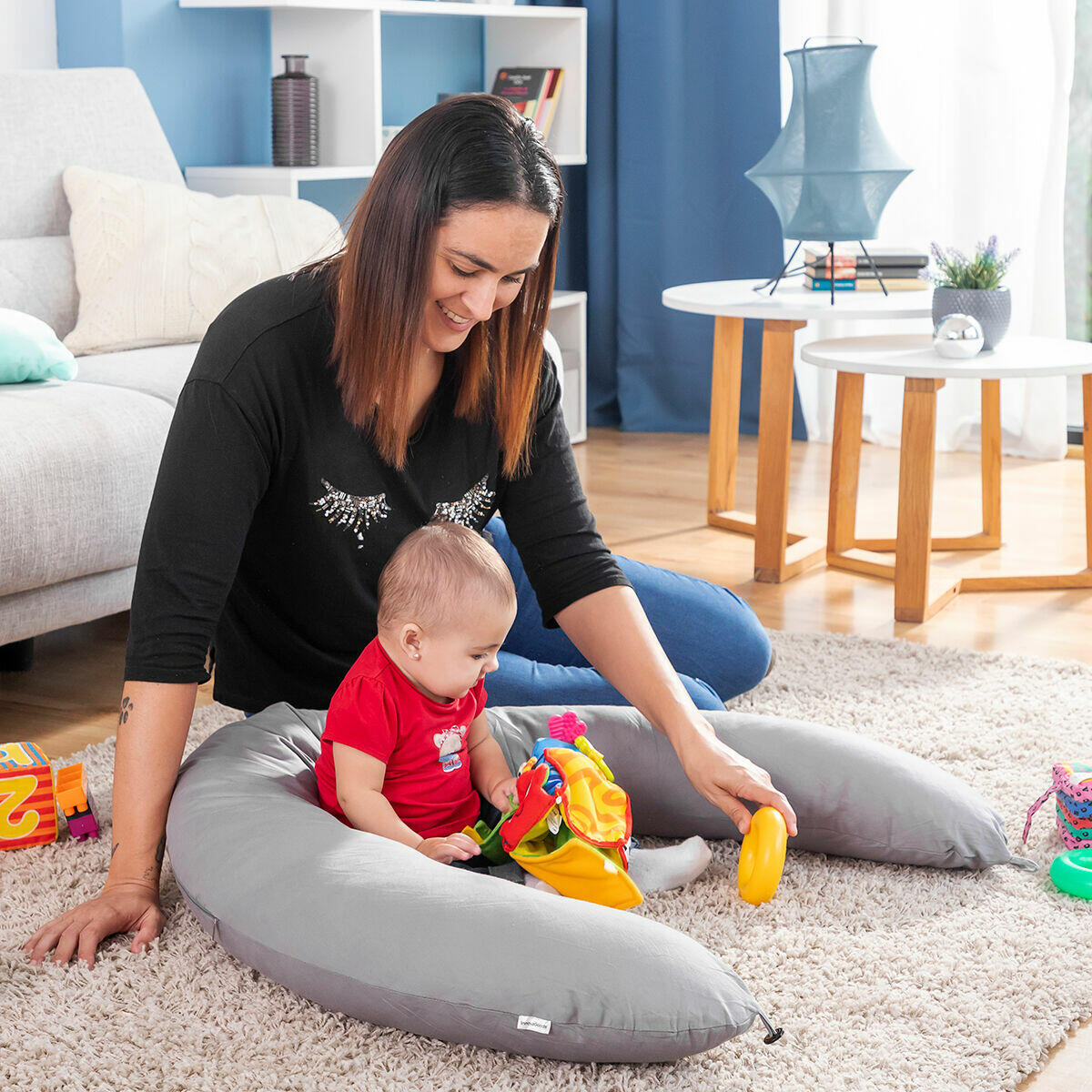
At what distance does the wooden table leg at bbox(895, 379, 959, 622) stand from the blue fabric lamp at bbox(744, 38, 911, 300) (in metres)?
0.49

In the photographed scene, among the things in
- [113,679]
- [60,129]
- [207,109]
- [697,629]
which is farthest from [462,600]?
[207,109]

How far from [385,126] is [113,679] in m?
2.05

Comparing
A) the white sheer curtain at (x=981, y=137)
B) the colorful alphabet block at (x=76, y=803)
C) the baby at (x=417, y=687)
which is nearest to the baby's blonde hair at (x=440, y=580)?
the baby at (x=417, y=687)

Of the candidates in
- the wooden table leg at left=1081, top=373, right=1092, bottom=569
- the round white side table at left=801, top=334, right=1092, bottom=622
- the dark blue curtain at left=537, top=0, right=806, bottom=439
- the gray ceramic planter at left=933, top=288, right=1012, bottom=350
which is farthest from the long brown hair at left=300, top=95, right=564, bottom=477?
the dark blue curtain at left=537, top=0, right=806, bottom=439

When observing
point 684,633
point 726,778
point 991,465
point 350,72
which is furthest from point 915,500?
point 350,72

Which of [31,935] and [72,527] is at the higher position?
[72,527]

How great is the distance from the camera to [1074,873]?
1.44 metres

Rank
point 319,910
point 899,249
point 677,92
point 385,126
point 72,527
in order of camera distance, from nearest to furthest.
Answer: point 319,910 < point 72,527 < point 899,249 < point 385,126 < point 677,92

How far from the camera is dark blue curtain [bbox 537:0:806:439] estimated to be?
12.7 feet

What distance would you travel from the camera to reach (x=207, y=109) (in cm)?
326

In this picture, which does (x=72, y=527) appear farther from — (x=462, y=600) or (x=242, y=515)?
(x=462, y=600)

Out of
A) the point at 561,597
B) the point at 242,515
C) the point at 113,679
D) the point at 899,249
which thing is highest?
Result: the point at 899,249

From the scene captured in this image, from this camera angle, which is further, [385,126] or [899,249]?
[385,126]

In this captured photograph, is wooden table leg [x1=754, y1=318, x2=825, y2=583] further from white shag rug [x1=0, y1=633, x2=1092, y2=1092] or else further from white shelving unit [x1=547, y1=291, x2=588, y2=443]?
white shelving unit [x1=547, y1=291, x2=588, y2=443]
